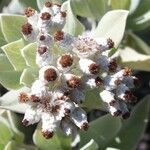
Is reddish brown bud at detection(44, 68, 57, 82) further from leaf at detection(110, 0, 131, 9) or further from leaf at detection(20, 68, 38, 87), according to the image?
leaf at detection(110, 0, 131, 9)

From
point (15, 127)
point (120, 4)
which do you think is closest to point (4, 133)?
point (15, 127)

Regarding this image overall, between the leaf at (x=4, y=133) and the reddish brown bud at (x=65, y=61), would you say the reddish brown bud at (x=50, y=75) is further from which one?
the leaf at (x=4, y=133)

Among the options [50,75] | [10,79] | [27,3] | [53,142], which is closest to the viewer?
[50,75]

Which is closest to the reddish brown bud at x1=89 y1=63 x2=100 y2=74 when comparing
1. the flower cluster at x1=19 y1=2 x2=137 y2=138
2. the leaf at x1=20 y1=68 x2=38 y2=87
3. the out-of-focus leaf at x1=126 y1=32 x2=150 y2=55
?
the flower cluster at x1=19 y1=2 x2=137 y2=138

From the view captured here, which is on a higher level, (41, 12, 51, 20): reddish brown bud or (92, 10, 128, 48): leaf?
(41, 12, 51, 20): reddish brown bud

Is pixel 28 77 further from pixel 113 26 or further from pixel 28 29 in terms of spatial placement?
pixel 113 26

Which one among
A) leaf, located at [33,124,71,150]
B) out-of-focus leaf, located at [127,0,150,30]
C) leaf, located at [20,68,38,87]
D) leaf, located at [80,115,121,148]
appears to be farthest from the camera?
out-of-focus leaf, located at [127,0,150,30]
